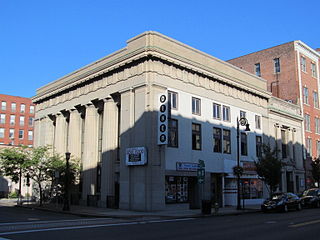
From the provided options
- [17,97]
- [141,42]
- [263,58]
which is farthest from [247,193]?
[17,97]

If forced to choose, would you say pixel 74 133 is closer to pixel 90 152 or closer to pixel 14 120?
pixel 90 152

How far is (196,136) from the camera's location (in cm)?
3036

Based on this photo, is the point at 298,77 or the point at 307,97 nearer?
the point at 298,77

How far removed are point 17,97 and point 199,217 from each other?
71958 mm

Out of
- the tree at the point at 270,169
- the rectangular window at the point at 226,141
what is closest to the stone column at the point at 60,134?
the rectangular window at the point at 226,141

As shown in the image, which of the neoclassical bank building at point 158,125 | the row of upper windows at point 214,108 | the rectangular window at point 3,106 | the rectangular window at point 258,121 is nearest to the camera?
the neoclassical bank building at point 158,125

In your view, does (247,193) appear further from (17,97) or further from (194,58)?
(17,97)

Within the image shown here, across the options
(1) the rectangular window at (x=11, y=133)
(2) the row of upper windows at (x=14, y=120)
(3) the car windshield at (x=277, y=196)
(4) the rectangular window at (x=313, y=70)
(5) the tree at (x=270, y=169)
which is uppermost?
(4) the rectangular window at (x=313, y=70)

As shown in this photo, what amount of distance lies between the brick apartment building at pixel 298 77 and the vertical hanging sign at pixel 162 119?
28154 mm

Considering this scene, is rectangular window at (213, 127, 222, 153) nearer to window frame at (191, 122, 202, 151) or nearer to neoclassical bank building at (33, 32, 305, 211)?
neoclassical bank building at (33, 32, 305, 211)

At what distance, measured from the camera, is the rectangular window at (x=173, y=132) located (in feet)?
91.8

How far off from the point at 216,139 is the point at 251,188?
7.68m

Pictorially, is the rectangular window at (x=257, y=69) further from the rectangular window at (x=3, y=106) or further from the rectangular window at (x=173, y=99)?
the rectangular window at (x=3, y=106)

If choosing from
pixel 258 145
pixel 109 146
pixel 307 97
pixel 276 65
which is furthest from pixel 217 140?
pixel 276 65
